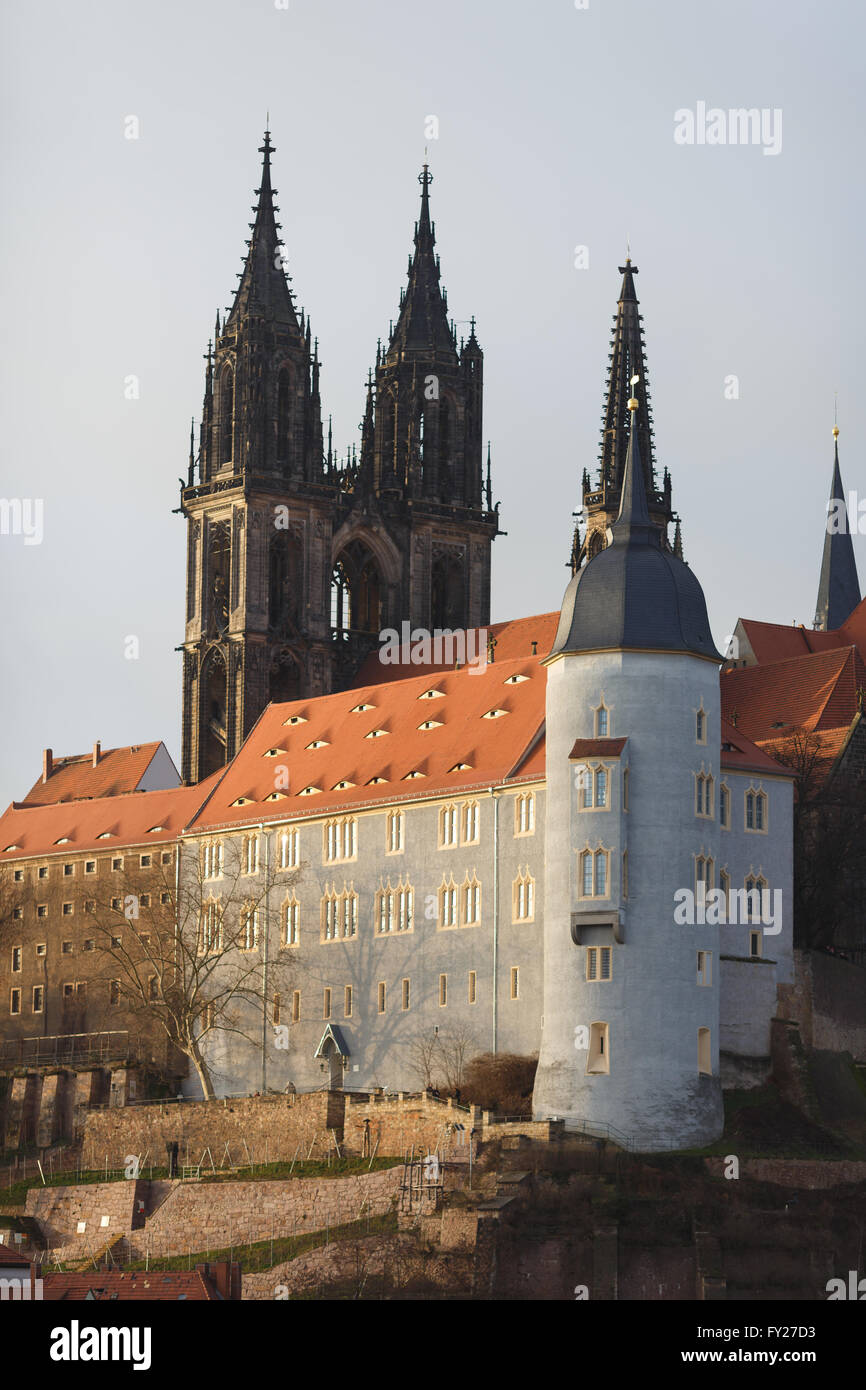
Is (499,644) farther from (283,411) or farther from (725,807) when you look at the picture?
(725,807)

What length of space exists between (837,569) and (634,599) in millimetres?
56819

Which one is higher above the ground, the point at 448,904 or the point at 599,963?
the point at 448,904

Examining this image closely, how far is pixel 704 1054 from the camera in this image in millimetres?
105875

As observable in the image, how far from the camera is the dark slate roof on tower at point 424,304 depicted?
516ft

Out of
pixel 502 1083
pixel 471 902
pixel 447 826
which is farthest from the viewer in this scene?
pixel 447 826

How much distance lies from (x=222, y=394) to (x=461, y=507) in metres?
12.8

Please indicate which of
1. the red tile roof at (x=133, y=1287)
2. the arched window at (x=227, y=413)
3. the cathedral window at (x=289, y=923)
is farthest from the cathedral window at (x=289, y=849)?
the arched window at (x=227, y=413)

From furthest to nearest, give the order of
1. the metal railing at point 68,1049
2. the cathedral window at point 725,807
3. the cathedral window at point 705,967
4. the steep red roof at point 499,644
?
the steep red roof at point 499,644
the metal railing at point 68,1049
the cathedral window at point 725,807
the cathedral window at point 705,967

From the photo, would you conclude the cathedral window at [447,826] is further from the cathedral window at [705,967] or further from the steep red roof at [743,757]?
the cathedral window at [705,967]

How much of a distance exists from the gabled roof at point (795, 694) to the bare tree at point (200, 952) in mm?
16428

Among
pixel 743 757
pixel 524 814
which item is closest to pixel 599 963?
pixel 524 814

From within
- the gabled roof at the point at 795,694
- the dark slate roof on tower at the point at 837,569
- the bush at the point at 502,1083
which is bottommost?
the bush at the point at 502,1083
